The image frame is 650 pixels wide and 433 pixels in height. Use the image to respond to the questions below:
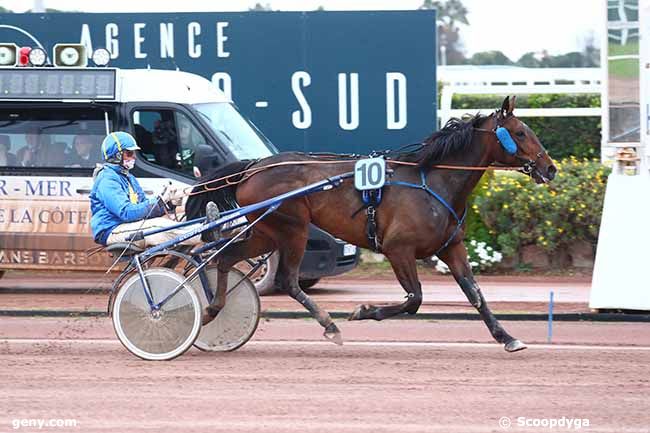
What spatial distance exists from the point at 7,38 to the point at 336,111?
4713 mm

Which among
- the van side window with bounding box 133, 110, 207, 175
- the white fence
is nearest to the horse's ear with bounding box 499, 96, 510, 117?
the van side window with bounding box 133, 110, 207, 175

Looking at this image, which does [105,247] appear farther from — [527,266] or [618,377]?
[527,266]

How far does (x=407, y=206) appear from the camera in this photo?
9.11 meters

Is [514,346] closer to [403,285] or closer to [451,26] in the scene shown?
[403,285]

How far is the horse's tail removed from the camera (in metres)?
9.61

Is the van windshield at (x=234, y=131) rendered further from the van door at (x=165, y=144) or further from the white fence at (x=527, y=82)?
the white fence at (x=527, y=82)

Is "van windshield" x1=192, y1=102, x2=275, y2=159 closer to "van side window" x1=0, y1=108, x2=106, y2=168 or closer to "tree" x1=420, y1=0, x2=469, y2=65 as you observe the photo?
"van side window" x1=0, y1=108, x2=106, y2=168

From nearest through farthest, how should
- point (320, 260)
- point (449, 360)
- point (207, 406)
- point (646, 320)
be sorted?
point (207, 406) → point (449, 360) → point (646, 320) → point (320, 260)

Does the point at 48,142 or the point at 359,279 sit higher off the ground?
the point at 48,142

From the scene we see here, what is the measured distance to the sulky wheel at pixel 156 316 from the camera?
8.82 metres

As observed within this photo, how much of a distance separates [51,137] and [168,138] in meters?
1.30

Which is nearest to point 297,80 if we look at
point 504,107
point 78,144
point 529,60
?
point 78,144

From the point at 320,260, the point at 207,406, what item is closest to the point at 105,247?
the point at 207,406

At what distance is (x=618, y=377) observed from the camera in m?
8.23
